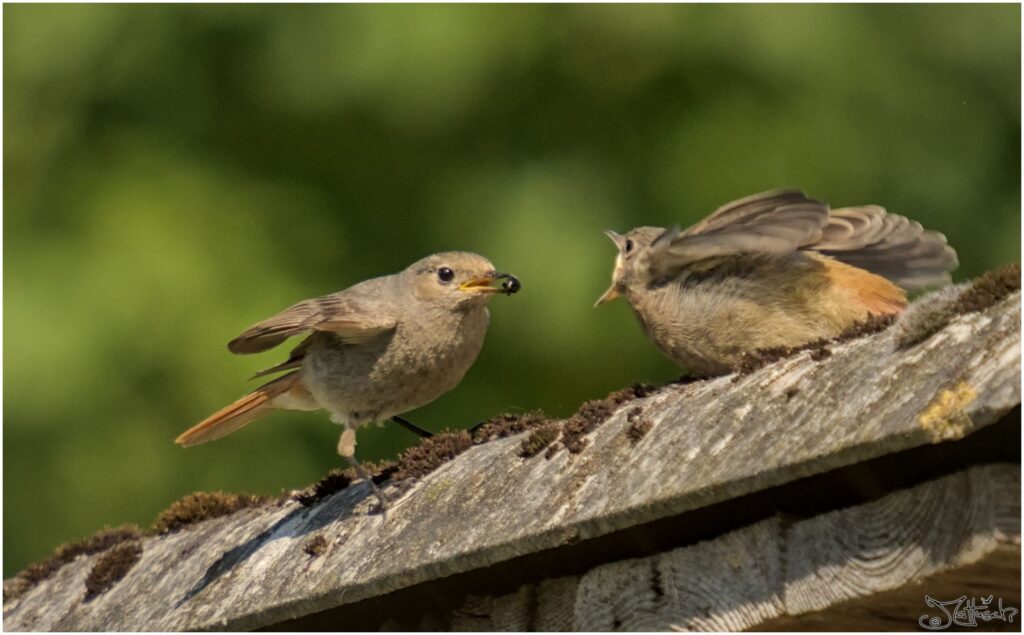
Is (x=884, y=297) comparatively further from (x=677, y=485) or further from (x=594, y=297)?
Result: (x=594, y=297)

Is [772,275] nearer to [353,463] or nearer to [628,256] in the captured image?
[628,256]

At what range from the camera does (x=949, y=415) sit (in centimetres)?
343

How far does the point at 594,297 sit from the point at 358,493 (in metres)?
4.34

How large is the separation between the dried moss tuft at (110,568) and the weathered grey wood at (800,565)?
2.29 metres

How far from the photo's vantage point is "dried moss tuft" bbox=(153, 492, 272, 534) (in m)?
6.59

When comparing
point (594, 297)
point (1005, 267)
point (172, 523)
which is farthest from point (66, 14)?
point (1005, 267)

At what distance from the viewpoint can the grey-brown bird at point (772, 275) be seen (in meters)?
5.62

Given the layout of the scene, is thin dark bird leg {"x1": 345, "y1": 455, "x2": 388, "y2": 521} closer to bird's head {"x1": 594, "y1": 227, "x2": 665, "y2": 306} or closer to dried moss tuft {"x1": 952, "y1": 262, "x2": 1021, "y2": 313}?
bird's head {"x1": 594, "y1": 227, "x2": 665, "y2": 306}

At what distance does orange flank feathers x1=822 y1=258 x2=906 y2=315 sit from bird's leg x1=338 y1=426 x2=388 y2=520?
1.64 metres

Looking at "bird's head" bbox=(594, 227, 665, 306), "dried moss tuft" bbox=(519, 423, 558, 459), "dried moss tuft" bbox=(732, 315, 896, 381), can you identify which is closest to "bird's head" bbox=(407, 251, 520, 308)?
"bird's head" bbox=(594, 227, 665, 306)

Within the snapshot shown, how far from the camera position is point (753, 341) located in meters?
5.70

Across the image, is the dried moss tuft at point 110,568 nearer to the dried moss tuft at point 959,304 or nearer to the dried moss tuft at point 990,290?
the dried moss tuft at point 959,304

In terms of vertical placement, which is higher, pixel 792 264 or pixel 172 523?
pixel 792 264

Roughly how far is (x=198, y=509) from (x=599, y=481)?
8.89ft
